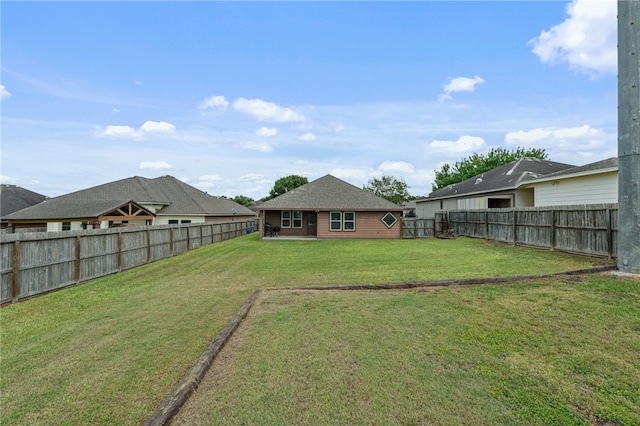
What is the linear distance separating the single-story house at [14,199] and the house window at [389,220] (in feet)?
84.4

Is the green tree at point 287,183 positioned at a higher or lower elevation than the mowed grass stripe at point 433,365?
higher

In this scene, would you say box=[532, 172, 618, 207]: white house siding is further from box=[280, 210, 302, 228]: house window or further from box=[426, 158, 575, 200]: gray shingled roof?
box=[280, 210, 302, 228]: house window

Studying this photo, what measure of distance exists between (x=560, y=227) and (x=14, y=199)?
133 ft

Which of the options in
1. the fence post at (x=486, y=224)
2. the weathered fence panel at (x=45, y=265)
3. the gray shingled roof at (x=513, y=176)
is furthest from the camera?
the gray shingled roof at (x=513, y=176)

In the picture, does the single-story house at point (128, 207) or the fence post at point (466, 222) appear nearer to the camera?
the fence post at point (466, 222)

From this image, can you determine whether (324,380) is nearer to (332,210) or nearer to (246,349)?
(246,349)

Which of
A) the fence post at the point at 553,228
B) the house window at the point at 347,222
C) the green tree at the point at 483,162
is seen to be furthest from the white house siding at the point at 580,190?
the green tree at the point at 483,162

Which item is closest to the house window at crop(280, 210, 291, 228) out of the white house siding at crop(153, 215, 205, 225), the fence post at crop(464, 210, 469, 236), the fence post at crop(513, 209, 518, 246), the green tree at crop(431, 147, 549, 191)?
the white house siding at crop(153, 215, 205, 225)

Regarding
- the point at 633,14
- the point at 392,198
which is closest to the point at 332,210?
the point at 633,14

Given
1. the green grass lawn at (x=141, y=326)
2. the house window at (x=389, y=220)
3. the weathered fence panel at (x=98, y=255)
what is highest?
the house window at (x=389, y=220)

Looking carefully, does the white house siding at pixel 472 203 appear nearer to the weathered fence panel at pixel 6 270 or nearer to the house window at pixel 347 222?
the house window at pixel 347 222

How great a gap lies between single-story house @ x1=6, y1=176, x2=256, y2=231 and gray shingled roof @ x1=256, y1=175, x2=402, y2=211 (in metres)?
10.5

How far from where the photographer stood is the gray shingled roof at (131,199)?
75.1ft

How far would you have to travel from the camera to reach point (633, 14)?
7.33m
